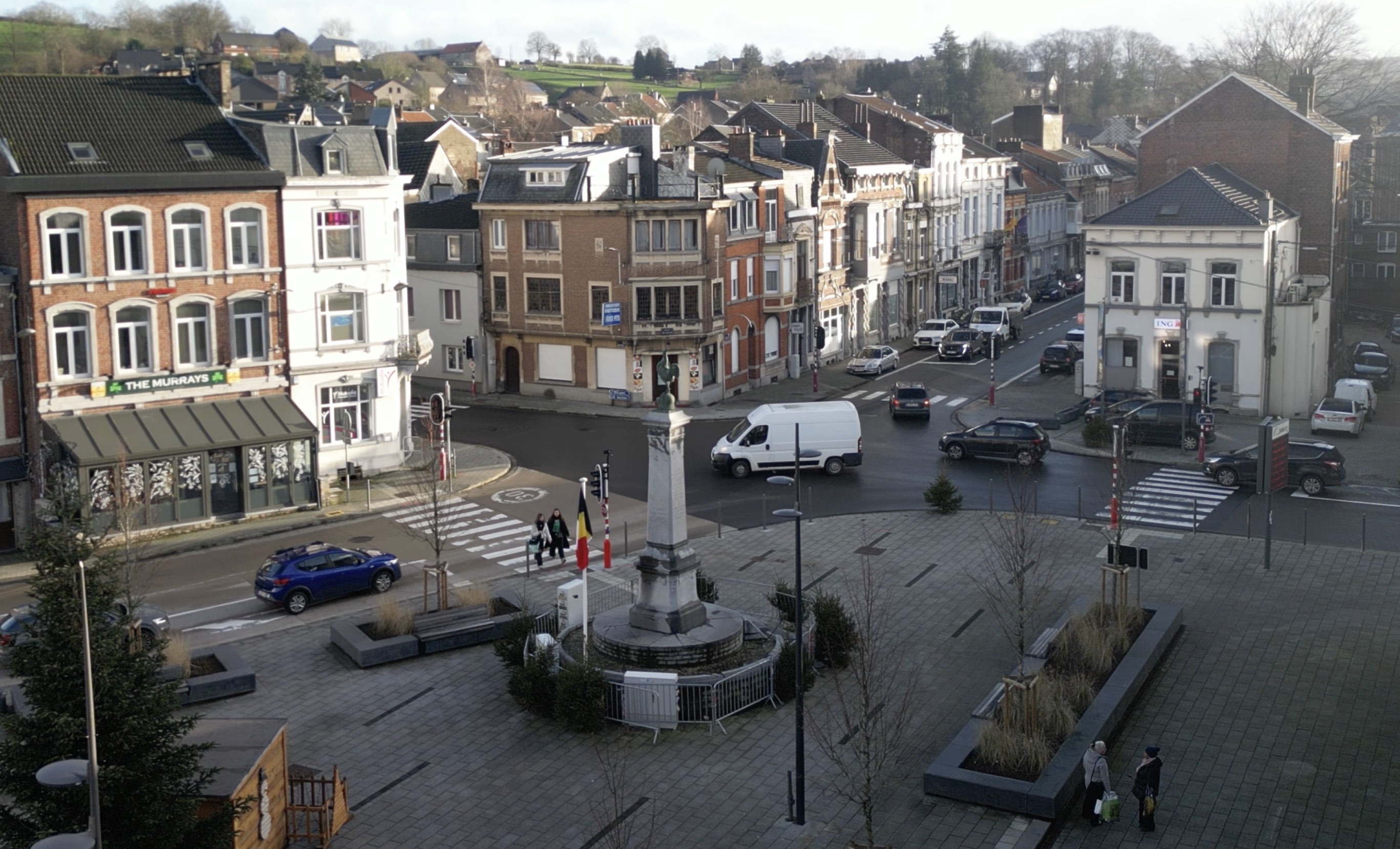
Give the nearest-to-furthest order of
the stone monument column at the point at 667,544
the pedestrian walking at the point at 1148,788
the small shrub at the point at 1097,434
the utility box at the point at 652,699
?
1. the pedestrian walking at the point at 1148,788
2. the utility box at the point at 652,699
3. the stone monument column at the point at 667,544
4. the small shrub at the point at 1097,434

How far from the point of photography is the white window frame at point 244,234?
38562 mm

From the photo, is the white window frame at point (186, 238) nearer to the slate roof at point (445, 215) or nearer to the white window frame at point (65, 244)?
the white window frame at point (65, 244)

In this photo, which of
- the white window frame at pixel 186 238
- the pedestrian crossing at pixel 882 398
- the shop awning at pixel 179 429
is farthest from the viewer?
the pedestrian crossing at pixel 882 398

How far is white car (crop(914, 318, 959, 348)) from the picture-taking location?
225 feet

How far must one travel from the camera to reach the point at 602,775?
2106 centimetres

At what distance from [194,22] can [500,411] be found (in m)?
113

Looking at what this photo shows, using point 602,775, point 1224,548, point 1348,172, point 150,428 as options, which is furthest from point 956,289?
point 602,775

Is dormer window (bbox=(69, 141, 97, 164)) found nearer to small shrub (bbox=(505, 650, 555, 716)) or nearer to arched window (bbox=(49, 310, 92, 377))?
arched window (bbox=(49, 310, 92, 377))

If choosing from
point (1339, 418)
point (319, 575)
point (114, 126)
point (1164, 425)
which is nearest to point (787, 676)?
point (319, 575)

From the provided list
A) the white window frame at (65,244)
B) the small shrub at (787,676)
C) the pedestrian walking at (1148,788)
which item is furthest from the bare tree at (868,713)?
the white window frame at (65,244)

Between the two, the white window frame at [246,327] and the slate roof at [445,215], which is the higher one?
the slate roof at [445,215]

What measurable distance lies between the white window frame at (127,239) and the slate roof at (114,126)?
997 millimetres

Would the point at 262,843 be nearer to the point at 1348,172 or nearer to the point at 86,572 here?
the point at 86,572

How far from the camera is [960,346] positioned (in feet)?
215
